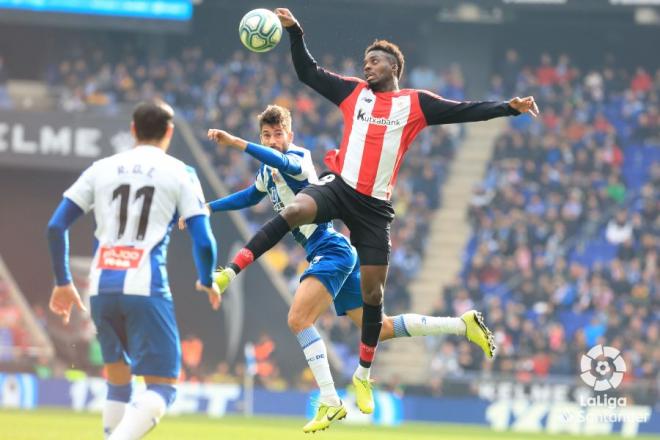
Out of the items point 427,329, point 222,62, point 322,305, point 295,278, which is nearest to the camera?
point 322,305

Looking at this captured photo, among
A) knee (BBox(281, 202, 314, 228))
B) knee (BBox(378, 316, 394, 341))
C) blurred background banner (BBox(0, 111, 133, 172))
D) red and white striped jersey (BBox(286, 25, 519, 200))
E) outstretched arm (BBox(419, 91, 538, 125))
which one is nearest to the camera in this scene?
knee (BBox(281, 202, 314, 228))

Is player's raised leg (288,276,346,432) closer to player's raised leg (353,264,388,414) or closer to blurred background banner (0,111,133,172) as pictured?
player's raised leg (353,264,388,414)

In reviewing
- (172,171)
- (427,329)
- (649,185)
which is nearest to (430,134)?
(649,185)

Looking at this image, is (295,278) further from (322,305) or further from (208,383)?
(322,305)

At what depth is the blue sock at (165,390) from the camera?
24.1 feet

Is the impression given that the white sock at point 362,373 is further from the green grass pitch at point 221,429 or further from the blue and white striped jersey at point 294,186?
the green grass pitch at point 221,429

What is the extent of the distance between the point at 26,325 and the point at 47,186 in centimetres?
285

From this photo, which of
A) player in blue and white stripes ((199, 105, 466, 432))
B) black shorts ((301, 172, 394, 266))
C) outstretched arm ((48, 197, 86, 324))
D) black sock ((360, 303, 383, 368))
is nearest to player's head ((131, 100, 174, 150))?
outstretched arm ((48, 197, 86, 324))

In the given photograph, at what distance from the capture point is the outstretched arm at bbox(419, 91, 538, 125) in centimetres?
970

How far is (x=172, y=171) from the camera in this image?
290 inches

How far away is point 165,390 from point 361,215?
3.03 metres

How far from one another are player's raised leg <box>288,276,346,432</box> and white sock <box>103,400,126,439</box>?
254cm

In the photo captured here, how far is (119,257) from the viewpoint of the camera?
7.32 metres

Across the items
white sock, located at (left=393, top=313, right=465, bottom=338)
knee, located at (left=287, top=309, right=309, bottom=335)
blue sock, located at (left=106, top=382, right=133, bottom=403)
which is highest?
white sock, located at (left=393, top=313, right=465, bottom=338)
